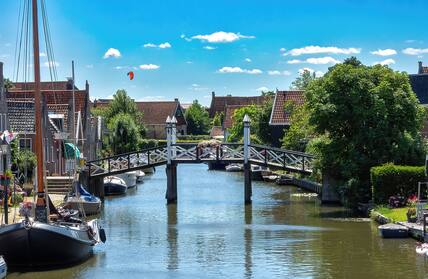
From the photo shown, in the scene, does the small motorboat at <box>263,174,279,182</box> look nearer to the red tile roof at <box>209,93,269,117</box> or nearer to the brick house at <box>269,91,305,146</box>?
the brick house at <box>269,91,305,146</box>

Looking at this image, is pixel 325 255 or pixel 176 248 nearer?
pixel 325 255

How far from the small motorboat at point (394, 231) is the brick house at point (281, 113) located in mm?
41241

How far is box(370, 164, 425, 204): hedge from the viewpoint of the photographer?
39581mm

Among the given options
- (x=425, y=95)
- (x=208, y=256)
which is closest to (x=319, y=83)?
(x=208, y=256)

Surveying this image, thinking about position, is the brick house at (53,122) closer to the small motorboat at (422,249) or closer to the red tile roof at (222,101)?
the small motorboat at (422,249)

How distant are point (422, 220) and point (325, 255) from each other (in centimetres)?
508

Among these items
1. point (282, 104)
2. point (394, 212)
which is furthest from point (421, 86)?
point (394, 212)

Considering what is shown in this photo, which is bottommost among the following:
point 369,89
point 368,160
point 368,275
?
point 368,275

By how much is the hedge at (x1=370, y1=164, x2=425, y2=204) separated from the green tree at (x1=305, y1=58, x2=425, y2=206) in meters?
3.33

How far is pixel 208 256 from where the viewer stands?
97.6 feet

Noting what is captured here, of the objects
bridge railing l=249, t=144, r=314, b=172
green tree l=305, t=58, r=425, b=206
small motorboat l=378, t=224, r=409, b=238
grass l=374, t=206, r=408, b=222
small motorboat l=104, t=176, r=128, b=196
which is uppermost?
green tree l=305, t=58, r=425, b=206

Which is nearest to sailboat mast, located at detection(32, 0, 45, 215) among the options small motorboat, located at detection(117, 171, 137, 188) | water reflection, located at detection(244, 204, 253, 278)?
water reflection, located at detection(244, 204, 253, 278)

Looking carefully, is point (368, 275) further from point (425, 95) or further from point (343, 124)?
point (425, 95)

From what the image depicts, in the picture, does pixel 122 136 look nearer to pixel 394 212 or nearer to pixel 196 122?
pixel 394 212
